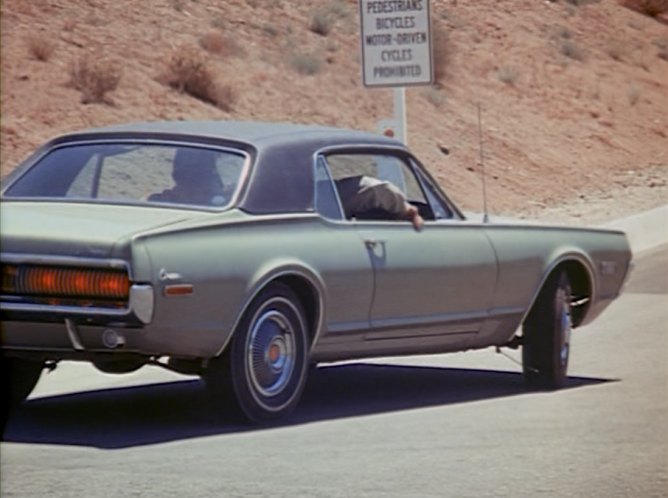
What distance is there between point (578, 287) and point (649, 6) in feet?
2.87

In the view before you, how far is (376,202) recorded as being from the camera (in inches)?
145

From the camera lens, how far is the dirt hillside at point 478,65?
3.46 m

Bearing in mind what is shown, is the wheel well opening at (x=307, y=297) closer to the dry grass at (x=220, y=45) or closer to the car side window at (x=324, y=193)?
the car side window at (x=324, y=193)

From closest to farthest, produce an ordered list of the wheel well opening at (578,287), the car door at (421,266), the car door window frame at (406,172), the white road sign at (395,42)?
1. the white road sign at (395,42)
2. the car door at (421,266)
3. the car door window frame at (406,172)
4. the wheel well opening at (578,287)

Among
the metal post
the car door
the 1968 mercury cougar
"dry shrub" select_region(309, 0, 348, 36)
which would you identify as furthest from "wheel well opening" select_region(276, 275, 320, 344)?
"dry shrub" select_region(309, 0, 348, 36)

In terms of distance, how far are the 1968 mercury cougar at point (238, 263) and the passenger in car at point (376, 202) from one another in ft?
0.08

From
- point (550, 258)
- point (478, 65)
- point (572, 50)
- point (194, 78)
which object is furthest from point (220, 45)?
point (550, 258)

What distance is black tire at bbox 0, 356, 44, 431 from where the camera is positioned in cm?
364

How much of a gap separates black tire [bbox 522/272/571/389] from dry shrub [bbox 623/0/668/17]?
72 centimetres

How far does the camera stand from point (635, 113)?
356 centimetres

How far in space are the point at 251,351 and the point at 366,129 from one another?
3.10ft

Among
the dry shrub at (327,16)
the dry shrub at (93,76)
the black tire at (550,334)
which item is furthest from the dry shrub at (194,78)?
the black tire at (550,334)

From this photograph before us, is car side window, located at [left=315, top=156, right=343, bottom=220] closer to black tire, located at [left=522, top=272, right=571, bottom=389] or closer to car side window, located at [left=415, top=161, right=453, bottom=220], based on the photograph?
car side window, located at [left=415, top=161, right=453, bottom=220]

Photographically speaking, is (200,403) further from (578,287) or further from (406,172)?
(578,287)
